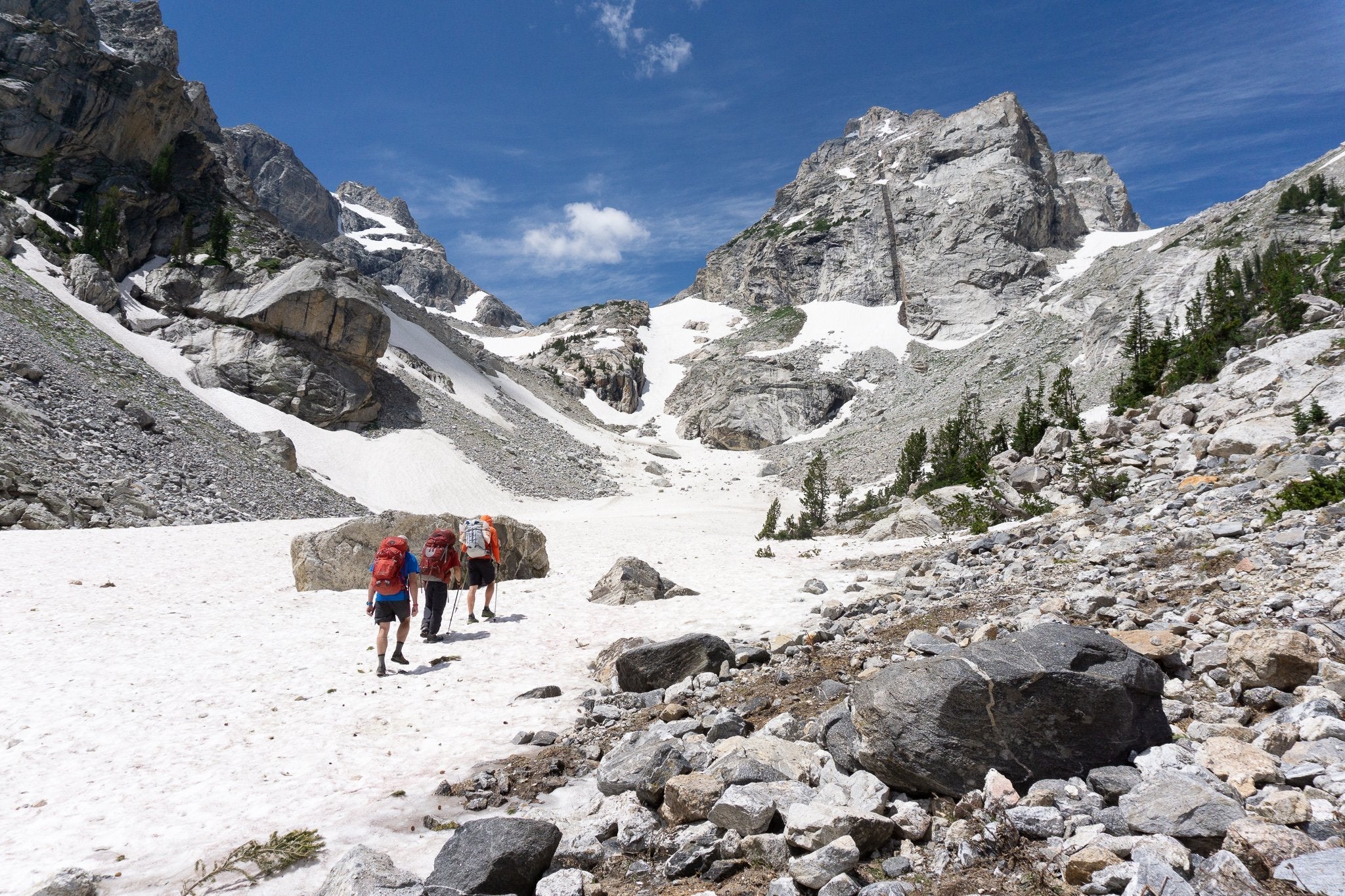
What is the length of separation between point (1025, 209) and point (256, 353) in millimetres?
82495

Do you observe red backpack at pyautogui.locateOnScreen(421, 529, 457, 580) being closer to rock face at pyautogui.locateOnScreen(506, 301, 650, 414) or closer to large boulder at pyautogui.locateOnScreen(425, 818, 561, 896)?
large boulder at pyautogui.locateOnScreen(425, 818, 561, 896)

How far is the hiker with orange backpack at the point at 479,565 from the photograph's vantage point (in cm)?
1098

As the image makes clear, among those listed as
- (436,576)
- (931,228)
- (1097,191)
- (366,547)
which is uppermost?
(1097,191)

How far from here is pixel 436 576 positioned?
10078 mm

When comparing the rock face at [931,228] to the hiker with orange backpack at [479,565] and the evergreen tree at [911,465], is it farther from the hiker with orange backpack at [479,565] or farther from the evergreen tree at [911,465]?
the hiker with orange backpack at [479,565]

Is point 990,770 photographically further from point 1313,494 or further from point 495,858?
point 1313,494

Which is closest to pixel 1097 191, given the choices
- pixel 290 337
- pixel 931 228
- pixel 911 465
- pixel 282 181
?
pixel 931 228

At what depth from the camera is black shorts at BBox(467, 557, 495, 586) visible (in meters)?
11.1

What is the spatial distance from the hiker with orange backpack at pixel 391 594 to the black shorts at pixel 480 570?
196 cm

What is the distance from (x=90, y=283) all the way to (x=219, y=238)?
1084 cm

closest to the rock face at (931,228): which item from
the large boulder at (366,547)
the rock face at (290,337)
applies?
the rock face at (290,337)

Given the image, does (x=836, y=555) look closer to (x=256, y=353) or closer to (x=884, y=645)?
(x=884, y=645)

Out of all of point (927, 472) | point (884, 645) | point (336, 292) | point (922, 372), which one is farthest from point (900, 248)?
point (884, 645)

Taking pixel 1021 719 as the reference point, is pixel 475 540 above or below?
above
